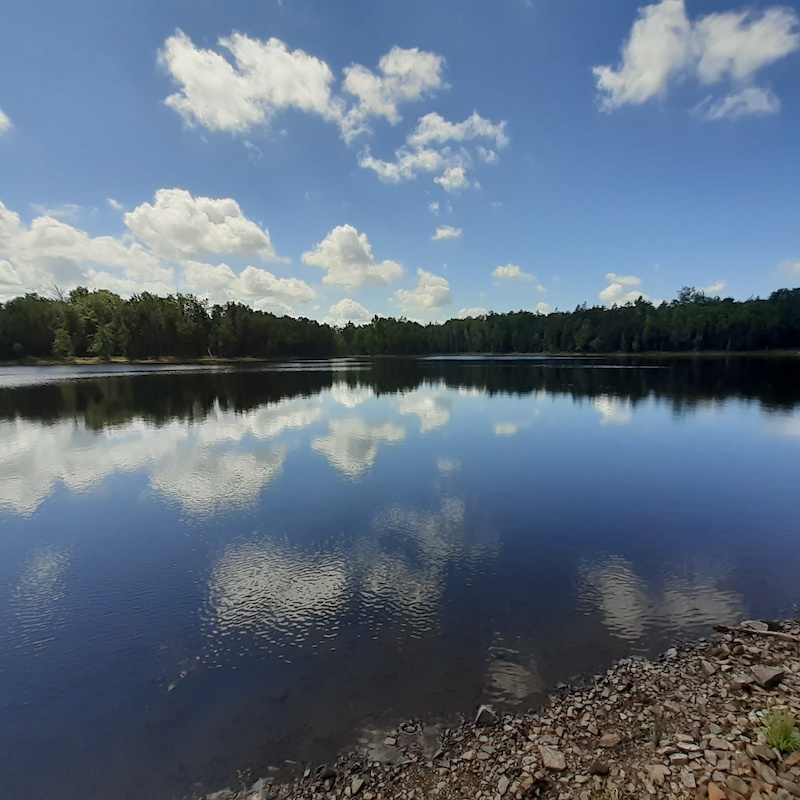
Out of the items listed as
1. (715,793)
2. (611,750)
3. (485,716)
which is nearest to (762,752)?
(715,793)

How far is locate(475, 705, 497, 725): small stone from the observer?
6.30m

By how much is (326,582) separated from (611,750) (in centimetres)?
654

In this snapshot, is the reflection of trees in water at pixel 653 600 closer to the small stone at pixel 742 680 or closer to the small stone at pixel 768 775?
the small stone at pixel 742 680

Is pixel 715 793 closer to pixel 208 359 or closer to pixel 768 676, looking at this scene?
pixel 768 676

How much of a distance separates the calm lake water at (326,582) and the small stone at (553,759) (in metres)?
1.16

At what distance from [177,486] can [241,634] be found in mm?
11070

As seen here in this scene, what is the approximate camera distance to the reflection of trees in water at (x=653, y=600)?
8672mm

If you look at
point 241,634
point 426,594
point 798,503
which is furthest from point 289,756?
point 798,503

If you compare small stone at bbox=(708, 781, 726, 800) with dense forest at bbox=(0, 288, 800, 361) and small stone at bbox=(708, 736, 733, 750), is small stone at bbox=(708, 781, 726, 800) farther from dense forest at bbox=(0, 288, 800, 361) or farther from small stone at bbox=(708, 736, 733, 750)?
dense forest at bbox=(0, 288, 800, 361)

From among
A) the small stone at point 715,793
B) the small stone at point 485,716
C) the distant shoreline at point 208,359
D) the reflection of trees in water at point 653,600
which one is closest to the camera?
the small stone at point 715,793

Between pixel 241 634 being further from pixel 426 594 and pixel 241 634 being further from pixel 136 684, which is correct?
pixel 426 594

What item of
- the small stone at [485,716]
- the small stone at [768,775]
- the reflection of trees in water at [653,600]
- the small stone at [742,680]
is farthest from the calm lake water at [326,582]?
the small stone at [768,775]

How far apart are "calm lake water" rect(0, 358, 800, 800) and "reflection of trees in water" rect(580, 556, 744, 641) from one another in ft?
0.18

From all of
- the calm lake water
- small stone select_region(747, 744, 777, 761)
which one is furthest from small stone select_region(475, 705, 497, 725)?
small stone select_region(747, 744, 777, 761)
